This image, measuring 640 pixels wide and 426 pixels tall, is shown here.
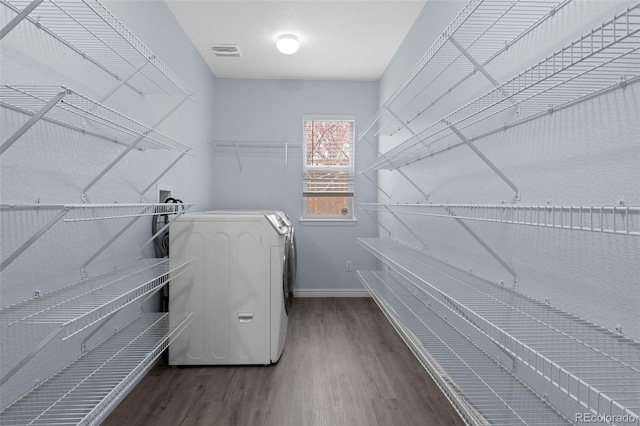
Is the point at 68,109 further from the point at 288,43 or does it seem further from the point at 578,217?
the point at 288,43

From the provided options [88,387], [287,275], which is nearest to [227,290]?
[287,275]

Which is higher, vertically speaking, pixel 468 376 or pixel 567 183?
pixel 567 183

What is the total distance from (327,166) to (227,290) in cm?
217

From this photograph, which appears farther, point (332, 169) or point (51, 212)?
point (332, 169)

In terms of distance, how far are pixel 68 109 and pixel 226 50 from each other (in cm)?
238

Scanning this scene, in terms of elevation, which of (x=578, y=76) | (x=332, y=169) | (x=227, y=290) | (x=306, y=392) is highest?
(x=332, y=169)

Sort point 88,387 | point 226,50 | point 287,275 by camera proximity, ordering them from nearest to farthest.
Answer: point 88,387, point 287,275, point 226,50

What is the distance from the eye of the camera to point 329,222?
4.28 metres

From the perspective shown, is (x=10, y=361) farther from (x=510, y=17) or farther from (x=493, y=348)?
(x=510, y=17)

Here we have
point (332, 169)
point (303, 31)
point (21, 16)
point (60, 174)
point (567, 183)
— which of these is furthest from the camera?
point (332, 169)

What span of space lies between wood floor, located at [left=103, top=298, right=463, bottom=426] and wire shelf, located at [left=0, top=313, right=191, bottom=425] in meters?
0.30

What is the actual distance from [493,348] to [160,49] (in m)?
2.57

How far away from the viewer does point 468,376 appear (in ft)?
5.87

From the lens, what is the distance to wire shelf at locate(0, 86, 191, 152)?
1103 mm
